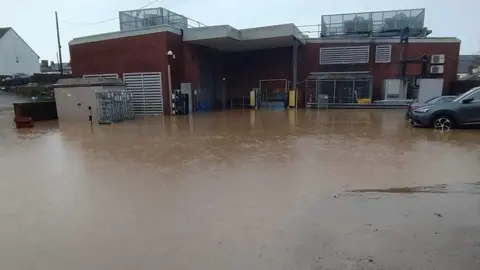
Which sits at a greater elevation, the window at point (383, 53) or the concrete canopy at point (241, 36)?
the concrete canopy at point (241, 36)

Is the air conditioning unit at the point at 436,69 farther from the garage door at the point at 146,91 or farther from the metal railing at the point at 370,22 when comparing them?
the garage door at the point at 146,91

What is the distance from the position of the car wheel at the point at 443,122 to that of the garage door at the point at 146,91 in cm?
1355

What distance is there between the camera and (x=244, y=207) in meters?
4.12

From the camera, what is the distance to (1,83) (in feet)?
106

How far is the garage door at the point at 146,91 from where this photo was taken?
18125mm

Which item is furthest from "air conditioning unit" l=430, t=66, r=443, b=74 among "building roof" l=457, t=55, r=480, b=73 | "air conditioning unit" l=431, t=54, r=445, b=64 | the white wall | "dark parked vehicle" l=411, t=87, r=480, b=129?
the white wall

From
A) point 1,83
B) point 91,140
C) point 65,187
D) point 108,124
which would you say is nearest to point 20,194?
point 65,187

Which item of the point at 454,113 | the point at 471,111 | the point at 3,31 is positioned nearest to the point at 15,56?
the point at 3,31

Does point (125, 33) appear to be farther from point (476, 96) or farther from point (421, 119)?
point (476, 96)

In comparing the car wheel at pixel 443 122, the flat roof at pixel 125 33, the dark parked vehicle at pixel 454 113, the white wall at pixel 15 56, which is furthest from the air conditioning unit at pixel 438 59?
the white wall at pixel 15 56

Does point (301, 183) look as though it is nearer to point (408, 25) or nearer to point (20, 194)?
point (20, 194)

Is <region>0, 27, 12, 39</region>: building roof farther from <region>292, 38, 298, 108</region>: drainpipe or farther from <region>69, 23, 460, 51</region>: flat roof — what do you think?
<region>292, 38, 298, 108</region>: drainpipe

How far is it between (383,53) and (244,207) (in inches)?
892

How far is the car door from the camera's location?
10.2 m
